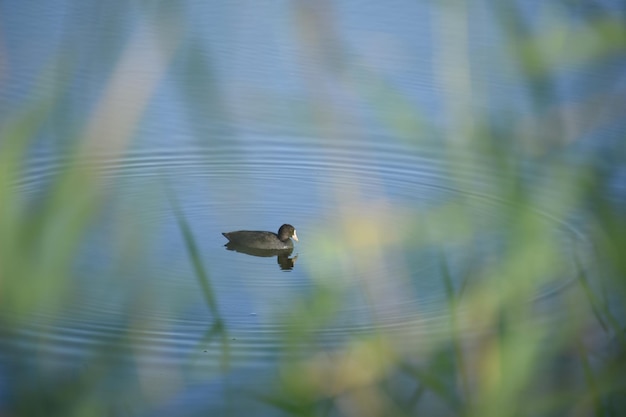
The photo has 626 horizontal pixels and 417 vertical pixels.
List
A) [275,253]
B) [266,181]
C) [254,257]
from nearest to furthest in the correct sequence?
[275,253] < [254,257] < [266,181]

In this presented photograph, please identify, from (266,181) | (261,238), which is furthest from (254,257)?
(266,181)

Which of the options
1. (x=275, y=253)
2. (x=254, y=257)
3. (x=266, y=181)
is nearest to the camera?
(x=275, y=253)

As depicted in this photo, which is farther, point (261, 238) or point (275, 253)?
point (261, 238)

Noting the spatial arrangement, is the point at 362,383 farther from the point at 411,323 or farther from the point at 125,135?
the point at 411,323

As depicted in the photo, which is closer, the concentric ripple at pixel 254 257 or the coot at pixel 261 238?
the concentric ripple at pixel 254 257

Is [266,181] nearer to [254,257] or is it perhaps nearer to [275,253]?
[254,257]

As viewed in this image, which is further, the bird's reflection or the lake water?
the bird's reflection
